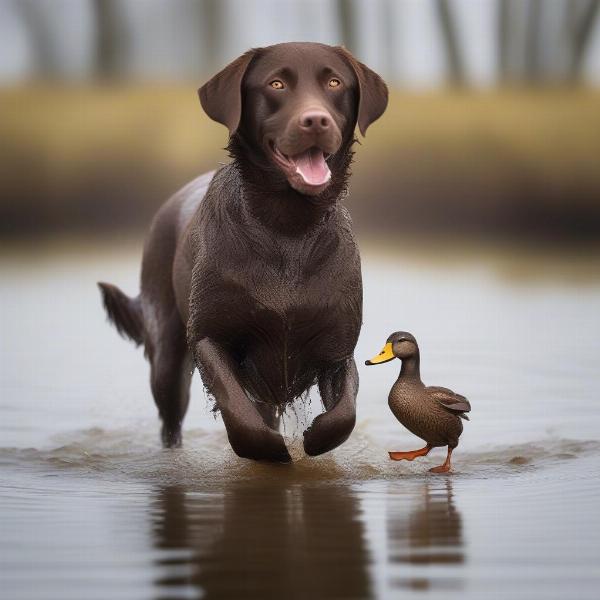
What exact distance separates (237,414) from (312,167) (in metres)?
1.03

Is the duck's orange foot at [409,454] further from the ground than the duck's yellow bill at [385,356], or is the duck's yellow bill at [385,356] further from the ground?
the duck's yellow bill at [385,356]

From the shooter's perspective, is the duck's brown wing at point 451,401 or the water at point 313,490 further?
the duck's brown wing at point 451,401

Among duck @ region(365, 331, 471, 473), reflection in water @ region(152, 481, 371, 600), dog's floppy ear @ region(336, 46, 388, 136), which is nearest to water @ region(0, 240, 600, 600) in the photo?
reflection in water @ region(152, 481, 371, 600)

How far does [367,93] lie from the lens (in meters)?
7.68

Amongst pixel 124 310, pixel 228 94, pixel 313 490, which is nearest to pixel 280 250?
pixel 228 94

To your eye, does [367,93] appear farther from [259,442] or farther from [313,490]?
[313,490]

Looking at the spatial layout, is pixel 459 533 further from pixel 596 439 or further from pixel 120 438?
pixel 120 438

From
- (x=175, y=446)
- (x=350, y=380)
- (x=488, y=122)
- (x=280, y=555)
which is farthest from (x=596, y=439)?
(x=488, y=122)

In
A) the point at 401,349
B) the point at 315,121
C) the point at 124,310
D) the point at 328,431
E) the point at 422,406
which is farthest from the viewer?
the point at 124,310

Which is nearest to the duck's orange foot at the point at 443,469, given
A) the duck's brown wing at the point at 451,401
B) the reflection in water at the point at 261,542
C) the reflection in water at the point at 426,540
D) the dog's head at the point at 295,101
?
the duck's brown wing at the point at 451,401

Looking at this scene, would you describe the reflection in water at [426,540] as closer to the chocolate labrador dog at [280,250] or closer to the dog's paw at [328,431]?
the dog's paw at [328,431]

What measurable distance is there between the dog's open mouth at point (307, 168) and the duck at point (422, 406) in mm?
863

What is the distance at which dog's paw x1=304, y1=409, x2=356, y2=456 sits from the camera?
757 centimetres

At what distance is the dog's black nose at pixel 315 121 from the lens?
23.6 feet
